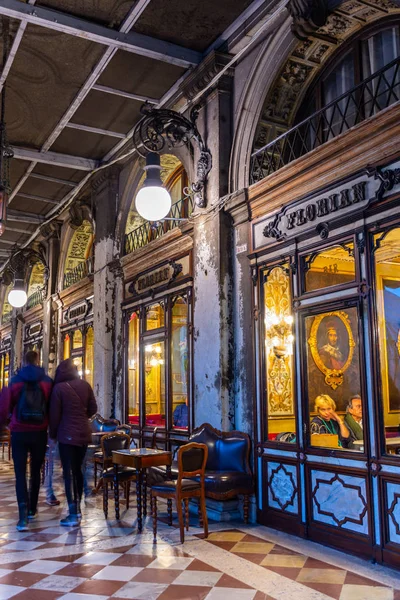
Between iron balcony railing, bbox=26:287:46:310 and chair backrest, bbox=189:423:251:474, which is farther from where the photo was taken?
iron balcony railing, bbox=26:287:46:310

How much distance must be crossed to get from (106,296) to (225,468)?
4.93m

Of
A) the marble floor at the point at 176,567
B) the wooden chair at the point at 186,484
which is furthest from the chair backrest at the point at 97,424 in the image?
the wooden chair at the point at 186,484

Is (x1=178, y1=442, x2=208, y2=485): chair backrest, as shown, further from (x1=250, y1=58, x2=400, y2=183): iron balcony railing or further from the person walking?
(x1=250, y1=58, x2=400, y2=183): iron balcony railing

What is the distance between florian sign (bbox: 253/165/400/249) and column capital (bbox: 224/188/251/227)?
224mm

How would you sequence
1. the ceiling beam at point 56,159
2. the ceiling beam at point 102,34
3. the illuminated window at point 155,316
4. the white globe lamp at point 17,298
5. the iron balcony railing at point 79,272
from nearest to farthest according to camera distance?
the ceiling beam at point 102,34 < the illuminated window at point 155,316 < the ceiling beam at point 56,159 < the iron balcony railing at point 79,272 < the white globe lamp at point 17,298

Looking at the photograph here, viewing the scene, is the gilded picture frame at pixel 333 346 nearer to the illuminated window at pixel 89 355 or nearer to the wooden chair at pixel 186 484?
the wooden chair at pixel 186 484

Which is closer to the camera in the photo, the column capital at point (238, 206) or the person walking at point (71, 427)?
the person walking at point (71, 427)

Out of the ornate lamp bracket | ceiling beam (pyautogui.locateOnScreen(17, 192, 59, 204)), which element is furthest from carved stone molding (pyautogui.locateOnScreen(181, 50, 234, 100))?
ceiling beam (pyautogui.locateOnScreen(17, 192, 59, 204))

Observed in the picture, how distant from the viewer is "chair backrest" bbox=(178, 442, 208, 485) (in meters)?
5.21

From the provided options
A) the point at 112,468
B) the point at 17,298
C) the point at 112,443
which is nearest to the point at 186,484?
the point at 112,468

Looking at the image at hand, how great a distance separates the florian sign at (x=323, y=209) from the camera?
491 centimetres

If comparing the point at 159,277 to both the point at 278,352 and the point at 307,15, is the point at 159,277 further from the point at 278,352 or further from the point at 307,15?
the point at 307,15

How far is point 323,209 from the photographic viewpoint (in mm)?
5488

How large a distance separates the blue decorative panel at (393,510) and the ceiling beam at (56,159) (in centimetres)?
778
